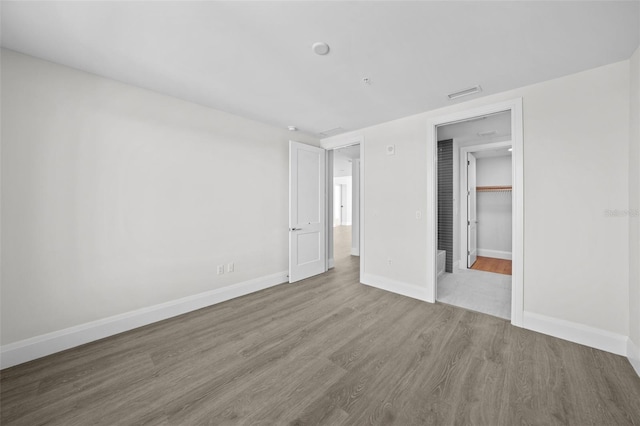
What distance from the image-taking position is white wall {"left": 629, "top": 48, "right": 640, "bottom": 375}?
6.30 ft

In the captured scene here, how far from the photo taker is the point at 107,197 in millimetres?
2467

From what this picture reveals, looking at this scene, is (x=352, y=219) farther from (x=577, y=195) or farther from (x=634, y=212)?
(x=634, y=212)

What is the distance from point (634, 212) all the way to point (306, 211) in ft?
12.0

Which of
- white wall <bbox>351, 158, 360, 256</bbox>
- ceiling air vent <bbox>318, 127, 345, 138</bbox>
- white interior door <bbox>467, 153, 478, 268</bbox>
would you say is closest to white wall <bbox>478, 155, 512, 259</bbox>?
white interior door <bbox>467, 153, 478, 268</bbox>

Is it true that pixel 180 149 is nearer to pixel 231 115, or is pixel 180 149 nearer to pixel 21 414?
Result: pixel 231 115

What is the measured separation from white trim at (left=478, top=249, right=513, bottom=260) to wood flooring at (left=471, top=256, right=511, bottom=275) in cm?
11

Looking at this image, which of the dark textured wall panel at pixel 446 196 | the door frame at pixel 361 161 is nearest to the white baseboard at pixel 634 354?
the dark textured wall panel at pixel 446 196

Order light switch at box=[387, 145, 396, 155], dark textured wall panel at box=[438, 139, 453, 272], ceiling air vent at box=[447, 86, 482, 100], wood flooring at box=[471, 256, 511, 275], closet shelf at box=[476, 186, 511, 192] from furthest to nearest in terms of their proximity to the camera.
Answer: closet shelf at box=[476, 186, 511, 192] → wood flooring at box=[471, 256, 511, 275] → dark textured wall panel at box=[438, 139, 453, 272] → light switch at box=[387, 145, 396, 155] → ceiling air vent at box=[447, 86, 482, 100]

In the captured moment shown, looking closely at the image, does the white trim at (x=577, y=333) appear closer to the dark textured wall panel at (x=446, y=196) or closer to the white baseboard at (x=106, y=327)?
the dark textured wall panel at (x=446, y=196)

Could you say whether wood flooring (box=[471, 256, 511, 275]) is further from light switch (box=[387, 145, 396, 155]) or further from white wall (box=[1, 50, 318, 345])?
white wall (box=[1, 50, 318, 345])

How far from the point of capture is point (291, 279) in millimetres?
4059

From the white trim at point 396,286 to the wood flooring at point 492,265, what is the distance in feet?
7.49

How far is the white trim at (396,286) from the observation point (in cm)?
338

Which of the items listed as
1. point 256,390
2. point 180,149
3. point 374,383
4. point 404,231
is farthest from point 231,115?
point 374,383
